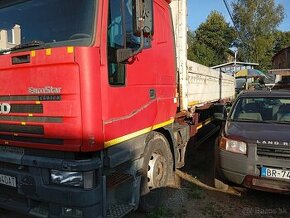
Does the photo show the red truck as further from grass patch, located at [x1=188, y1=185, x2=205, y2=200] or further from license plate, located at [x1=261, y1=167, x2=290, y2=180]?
license plate, located at [x1=261, y1=167, x2=290, y2=180]

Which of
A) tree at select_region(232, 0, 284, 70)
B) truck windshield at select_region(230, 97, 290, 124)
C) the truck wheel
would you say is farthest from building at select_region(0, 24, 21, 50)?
tree at select_region(232, 0, 284, 70)

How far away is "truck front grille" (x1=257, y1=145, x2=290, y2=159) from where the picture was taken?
16.9 feet

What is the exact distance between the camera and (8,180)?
385 centimetres

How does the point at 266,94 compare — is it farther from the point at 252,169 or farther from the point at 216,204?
the point at 216,204

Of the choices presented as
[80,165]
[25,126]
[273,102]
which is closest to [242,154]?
[273,102]

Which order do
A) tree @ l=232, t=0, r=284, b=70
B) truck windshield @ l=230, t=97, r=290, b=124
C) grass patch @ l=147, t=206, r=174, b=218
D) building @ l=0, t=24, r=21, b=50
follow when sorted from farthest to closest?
tree @ l=232, t=0, r=284, b=70, truck windshield @ l=230, t=97, r=290, b=124, grass patch @ l=147, t=206, r=174, b=218, building @ l=0, t=24, r=21, b=50

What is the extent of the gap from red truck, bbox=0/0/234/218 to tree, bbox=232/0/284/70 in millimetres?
45171

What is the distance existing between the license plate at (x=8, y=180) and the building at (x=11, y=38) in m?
1.40

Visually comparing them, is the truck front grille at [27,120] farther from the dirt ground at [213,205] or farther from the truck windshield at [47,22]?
the dirt ground at [213,205]

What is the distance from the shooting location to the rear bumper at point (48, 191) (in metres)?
3.42

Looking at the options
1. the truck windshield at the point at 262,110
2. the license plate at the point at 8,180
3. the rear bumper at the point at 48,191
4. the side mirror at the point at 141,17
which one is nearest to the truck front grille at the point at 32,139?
the rear bumper at the point at 48,191

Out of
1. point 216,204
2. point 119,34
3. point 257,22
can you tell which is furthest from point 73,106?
point 257,22

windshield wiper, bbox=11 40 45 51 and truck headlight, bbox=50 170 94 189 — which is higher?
windshield wiper, bbox=11 40 45 51

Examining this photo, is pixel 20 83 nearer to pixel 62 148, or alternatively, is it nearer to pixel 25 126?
pixel 25 126
